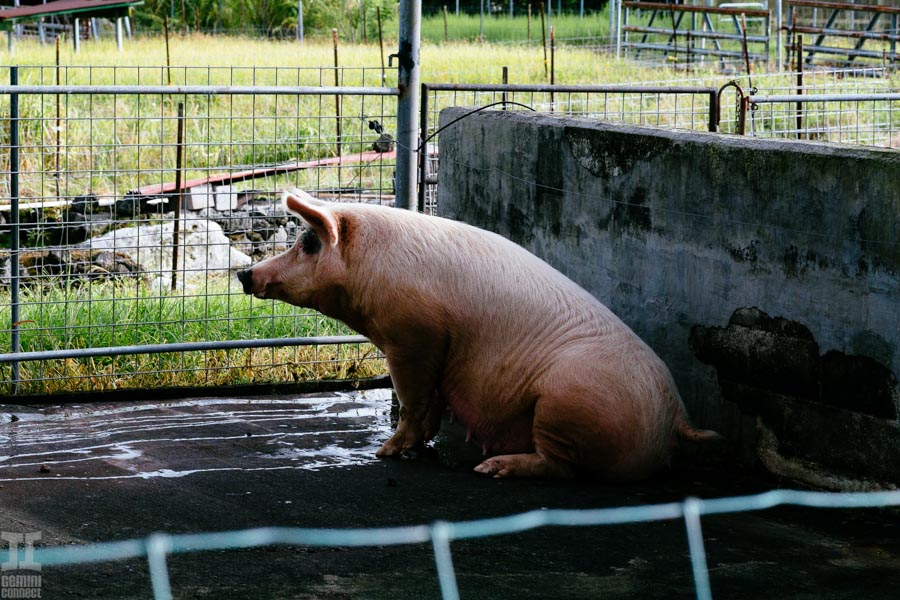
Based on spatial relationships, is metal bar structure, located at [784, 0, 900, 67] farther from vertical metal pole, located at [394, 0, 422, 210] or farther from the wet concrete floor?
the wet concrete floor

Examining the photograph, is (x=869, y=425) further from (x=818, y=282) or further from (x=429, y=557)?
(x=429, y=557)

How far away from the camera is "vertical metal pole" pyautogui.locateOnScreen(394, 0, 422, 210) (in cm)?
688

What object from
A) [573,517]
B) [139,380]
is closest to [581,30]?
[139,380]

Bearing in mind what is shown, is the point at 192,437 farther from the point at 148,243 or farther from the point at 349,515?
the point at 148,243

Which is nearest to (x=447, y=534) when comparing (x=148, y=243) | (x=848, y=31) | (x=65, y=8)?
(x=148, y=243)

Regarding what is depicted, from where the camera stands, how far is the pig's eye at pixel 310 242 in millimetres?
5691

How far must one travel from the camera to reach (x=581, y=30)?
33469mm

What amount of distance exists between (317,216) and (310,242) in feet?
0.76

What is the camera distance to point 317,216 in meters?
5.51


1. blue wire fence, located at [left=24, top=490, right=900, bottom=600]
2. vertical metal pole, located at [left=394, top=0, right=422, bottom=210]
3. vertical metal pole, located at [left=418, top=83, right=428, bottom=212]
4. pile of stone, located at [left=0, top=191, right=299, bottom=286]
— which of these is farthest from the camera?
pile of stone, located at [left=0, top=191, right=299, bottom=286]

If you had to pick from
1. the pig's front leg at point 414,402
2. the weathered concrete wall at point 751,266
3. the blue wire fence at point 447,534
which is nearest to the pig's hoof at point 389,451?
the pig's front leg at point 414,402

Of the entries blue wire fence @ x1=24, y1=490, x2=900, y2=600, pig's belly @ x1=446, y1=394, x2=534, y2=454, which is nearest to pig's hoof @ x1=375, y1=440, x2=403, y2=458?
pig's belly @ x1=446, y1=394, x2=534, y2=454

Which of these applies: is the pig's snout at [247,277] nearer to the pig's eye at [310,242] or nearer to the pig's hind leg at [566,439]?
the pig's eye at [310,242]

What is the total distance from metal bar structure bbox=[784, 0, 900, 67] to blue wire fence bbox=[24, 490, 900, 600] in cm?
1442
